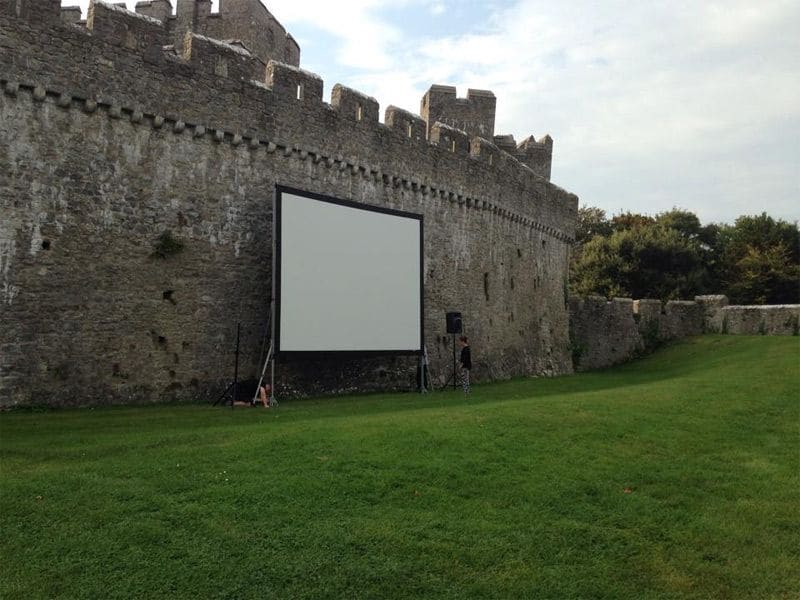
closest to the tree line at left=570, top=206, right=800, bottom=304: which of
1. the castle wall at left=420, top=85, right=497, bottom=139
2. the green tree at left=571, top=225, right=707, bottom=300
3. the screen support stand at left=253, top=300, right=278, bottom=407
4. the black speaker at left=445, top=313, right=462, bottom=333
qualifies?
the green tree at left=571, top=225, right=707, bottom=300

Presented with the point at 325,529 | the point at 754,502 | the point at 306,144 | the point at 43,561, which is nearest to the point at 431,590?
the point at 325,529

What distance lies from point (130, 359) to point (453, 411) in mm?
6073

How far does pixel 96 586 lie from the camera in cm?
544

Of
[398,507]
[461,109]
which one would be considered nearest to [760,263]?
[461,109]

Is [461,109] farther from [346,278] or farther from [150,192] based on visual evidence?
[150,192]

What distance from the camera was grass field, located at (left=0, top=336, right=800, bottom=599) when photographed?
581cm

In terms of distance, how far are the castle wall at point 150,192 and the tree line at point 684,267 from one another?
28.7 meters

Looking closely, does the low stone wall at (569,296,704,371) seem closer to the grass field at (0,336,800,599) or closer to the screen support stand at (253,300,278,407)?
the screen support stand at (253,300,278,407)

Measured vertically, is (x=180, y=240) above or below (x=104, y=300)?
above

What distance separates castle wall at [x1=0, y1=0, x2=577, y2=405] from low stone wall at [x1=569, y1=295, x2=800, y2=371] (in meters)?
14.2

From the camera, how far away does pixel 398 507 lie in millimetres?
7184

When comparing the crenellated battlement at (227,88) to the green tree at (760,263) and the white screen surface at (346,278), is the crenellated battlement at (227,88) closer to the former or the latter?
the white screen surface at (346,278)

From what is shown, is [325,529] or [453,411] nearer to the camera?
[325,529]

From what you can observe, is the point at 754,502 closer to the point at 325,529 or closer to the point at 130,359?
the point at 325,529
